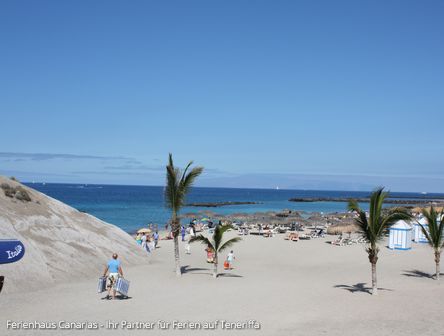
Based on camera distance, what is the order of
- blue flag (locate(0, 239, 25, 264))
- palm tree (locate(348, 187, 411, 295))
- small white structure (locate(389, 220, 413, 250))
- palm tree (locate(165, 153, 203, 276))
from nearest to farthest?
blue flag (locate(0, 239, 25, 264)), palm tree (locate(348, 187, 411, 295)), palm tree (locate(165, 153, 203, 276)), small white structure (locate(389, 220, 413, 250))

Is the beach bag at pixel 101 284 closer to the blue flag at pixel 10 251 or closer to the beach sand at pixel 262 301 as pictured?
the beach sand at pixel 262 301

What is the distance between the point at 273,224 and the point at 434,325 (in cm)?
3848

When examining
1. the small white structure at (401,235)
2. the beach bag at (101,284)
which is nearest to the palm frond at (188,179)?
the beach bag at (101,284)

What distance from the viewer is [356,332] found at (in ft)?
35.1

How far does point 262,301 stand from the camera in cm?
1411

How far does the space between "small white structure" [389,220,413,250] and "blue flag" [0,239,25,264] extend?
23903 millimetres

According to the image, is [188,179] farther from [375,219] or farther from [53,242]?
[375,219]

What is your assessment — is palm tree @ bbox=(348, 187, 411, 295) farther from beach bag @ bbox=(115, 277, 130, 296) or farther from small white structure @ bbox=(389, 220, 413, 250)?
small white structure @ bbox=(389, 220, 413, 250)

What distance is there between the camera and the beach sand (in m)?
11.3

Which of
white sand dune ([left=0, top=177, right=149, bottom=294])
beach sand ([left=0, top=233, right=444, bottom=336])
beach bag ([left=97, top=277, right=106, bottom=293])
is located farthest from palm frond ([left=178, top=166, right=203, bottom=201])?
beach bag ([left=97, top=277, right=106, bottom=293])

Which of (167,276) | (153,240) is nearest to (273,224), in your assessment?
(153,240)

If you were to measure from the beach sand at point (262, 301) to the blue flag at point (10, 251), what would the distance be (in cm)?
125

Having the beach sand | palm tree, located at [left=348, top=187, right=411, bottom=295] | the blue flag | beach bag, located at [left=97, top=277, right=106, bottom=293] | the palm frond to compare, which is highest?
the palm frond

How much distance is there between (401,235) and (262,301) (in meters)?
19.4
